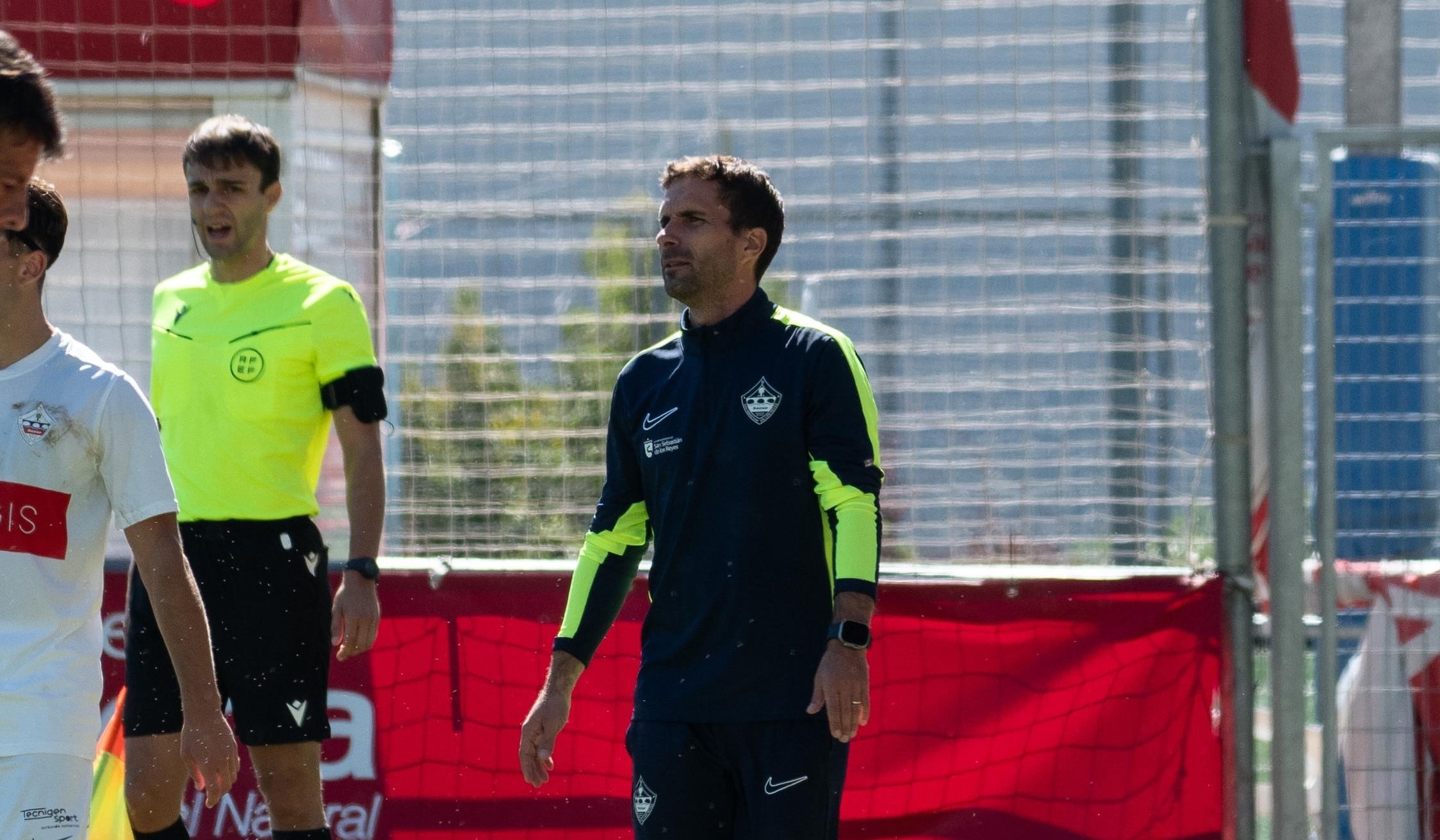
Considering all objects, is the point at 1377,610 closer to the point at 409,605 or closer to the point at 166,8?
the point at 409,605

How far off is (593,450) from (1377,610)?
265cm

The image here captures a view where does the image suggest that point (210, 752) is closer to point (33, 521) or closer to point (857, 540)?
point (33, 521)

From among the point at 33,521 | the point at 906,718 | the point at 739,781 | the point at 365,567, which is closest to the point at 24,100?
the point at 33,521

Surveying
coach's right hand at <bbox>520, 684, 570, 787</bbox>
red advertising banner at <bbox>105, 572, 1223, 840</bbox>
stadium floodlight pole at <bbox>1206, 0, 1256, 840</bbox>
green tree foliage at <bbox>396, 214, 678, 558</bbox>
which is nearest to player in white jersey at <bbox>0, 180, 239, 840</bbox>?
coach's right hand at <bbox>520, 684, 570, 787</bbox>

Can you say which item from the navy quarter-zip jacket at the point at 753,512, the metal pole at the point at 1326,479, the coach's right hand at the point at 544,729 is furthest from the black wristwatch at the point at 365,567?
the metal pole at the point at 1326,479

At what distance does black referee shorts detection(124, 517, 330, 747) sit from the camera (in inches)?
175

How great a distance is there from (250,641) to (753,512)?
166 centimetres

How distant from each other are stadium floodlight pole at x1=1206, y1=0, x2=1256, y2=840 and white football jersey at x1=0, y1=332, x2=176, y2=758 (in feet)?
11.0

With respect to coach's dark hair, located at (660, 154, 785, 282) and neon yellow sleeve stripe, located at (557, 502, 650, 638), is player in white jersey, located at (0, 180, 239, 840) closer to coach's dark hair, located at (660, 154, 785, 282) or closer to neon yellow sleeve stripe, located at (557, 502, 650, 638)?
neon yellow sleeve stripe, located at (557, 502, 650, 638)

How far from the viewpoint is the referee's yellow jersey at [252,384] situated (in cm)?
453

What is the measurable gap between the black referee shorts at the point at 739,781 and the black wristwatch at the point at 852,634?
0.70 ft

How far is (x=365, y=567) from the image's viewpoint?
4.56 m

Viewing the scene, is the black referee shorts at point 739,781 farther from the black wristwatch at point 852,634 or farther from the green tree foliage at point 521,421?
the green tree foliage at point 521,421

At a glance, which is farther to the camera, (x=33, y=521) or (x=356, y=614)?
(x=356, y=614)
